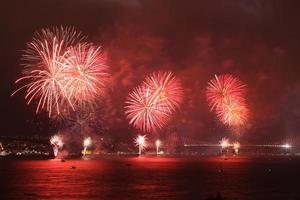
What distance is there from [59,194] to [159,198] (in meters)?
13.0

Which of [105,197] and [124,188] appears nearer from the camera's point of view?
[105,197]

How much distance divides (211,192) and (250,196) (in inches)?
273

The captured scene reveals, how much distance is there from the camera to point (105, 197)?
69.0m

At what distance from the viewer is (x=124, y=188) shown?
8381cm

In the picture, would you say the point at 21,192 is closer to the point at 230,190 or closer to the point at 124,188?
the point at 124,188

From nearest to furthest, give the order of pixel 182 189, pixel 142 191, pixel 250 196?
1. pixel 250 196
2. pixel 142 191
3. pixel 182 189

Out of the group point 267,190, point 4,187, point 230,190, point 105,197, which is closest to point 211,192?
point 230,190

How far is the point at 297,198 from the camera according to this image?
7012cm

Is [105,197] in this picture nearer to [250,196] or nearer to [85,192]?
[85,192]

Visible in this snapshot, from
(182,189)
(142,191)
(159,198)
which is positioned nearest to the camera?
(159,198)

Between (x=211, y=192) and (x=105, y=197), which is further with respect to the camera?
(x=211, y=192)

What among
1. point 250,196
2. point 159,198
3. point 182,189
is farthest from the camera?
point 182,189

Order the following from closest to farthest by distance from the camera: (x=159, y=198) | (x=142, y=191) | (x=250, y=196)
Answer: (x=159, y=198)
(x=250, y=196)
(x=142, y=191)

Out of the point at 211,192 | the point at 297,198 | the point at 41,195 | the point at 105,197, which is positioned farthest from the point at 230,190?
the point at 41,195
